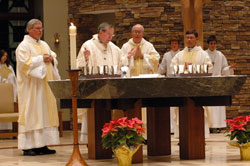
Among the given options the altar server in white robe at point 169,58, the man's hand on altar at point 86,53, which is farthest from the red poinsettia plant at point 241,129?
the altar server in white robe at point 169,58

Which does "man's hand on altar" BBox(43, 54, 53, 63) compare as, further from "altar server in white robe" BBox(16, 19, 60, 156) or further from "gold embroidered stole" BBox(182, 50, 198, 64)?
"gold embroidered stole" BBox(182, 50, 198, 64)

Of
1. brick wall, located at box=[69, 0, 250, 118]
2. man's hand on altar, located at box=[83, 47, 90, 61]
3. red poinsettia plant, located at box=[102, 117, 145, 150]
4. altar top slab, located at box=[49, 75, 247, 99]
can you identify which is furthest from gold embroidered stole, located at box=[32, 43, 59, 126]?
brick wall, located at box=[69, 0, 250, 118]

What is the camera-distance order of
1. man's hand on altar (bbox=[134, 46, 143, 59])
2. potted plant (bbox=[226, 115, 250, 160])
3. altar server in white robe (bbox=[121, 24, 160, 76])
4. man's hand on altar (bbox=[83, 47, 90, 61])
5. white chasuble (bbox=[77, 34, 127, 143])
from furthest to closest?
altar server in white robe (bbox=[121, 24, 160, 76]) → man's hand on altar (bbox=[134, 46, 143, 59]) → white chasuble (bbox=[77, 34, 127, 143]) → man's hand on altar (bbox=[83, 47, 90, 61]) → potted plant (bbox=[226, 115, 250, 160])

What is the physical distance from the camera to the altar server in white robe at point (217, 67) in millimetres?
11795

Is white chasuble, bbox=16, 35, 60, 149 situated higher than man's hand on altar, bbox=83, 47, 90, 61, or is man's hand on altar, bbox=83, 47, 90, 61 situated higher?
man's hand on altar, bbox=83, 47, 90, 61

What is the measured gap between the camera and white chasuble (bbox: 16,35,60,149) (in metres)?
8.25

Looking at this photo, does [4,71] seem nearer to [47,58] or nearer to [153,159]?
[47,58]

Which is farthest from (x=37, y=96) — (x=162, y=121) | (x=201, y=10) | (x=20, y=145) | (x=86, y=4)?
(x=86, y=4)

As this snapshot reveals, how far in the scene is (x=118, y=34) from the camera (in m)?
13.2

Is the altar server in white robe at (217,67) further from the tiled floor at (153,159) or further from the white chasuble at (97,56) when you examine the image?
the white chasuble at (97,56)

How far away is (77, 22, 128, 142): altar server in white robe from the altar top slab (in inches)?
53.3

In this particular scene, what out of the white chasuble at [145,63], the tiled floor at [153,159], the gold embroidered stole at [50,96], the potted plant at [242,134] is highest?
the white chasuble at [145,63]

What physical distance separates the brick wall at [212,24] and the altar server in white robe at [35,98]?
4644mm

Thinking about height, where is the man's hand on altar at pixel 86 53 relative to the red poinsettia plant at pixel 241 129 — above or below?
above
